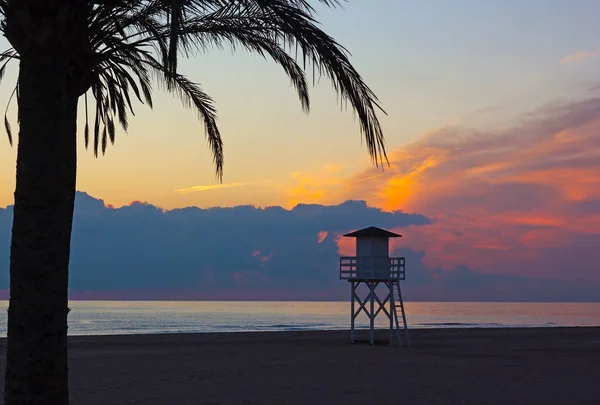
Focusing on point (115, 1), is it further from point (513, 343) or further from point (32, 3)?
point (513, 343)

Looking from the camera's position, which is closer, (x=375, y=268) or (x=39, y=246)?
(x=39, y=246)

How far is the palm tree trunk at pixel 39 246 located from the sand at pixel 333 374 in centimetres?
841

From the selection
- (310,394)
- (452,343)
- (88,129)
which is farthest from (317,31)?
(452,343)

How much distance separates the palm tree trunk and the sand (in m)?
8.41

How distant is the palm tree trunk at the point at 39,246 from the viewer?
8.33 m

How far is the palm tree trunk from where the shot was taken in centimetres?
833

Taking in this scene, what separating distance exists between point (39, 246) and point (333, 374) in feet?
49.0

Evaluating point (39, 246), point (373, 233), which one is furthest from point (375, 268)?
point (39, 246)

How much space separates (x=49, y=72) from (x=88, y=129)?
6239 mm

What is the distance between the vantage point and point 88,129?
47.9 feet

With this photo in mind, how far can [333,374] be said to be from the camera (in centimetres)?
2212

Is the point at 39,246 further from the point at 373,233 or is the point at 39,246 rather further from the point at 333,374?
the point at 373,233

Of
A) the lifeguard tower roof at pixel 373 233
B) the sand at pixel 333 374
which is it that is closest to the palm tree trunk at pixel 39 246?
the sand at pixel 333 374

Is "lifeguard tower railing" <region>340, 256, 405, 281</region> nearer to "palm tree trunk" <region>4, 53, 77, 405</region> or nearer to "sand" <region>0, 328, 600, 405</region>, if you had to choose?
"sand" <region>0, 328, 600, 405</region>
